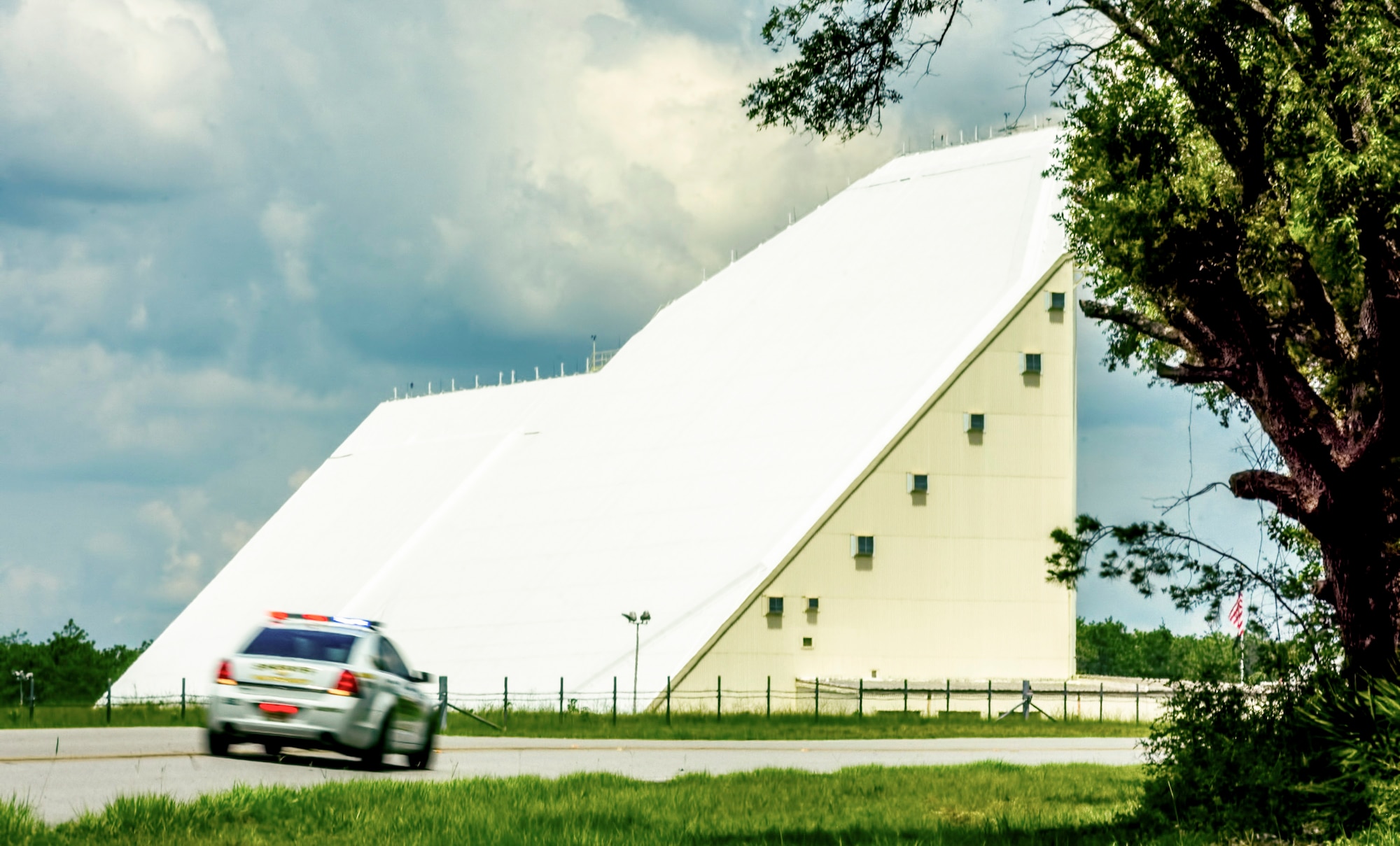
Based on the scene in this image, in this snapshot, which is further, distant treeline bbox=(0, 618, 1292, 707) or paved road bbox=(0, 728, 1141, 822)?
distant treeline bbox=(0, 618, 1292, 707)

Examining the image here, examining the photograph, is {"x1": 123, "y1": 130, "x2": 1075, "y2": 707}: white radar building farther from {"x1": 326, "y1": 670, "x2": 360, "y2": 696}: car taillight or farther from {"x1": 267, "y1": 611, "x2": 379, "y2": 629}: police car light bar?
{"x1": 326, "y1": 670, "x2": 360, "y2": 696}: car taillight

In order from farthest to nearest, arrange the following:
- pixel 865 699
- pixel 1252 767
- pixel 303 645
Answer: pixel 865 699
pixel 303 645
pixel 1252 767

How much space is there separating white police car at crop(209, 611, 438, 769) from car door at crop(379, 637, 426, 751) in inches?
0.8

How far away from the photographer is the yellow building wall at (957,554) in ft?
150

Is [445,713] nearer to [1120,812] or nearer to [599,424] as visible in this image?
[1120,812]

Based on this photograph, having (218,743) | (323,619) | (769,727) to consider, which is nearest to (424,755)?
(323,619)

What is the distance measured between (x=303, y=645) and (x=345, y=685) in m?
0.82

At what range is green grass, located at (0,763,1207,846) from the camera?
12.1 metres

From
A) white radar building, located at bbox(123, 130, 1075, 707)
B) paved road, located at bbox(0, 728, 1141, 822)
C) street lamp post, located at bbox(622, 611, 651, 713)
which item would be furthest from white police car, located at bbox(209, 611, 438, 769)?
white radar building, located at bbox(123, 130, 1075, 707)

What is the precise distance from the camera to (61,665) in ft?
494

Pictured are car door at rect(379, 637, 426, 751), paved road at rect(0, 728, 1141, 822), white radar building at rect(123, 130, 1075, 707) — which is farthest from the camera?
white radar building at rect(123, 130, 1075, 707)

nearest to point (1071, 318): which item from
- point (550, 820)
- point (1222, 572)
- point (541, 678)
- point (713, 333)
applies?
point (713, 333)

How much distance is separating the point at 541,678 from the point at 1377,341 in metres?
34.7

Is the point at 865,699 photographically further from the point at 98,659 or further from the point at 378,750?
the point at 98,659
